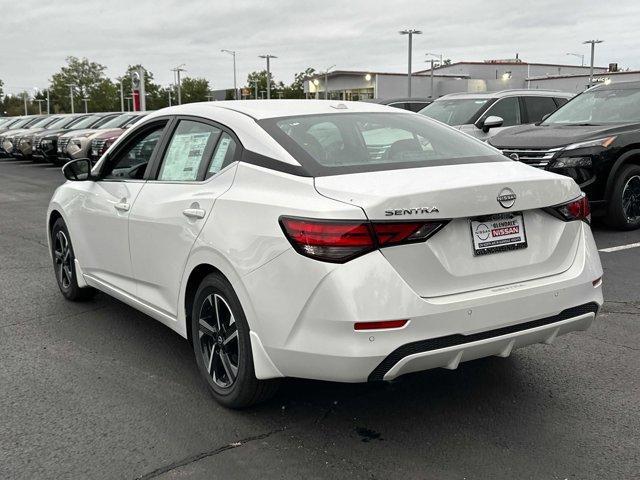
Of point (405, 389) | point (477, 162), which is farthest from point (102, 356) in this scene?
point (477, 162)

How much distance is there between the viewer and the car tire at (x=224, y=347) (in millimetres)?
3354

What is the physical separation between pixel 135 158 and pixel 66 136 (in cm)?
1660

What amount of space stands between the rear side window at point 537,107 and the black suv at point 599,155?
2.92 meters

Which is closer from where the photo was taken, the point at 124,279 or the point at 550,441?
the point at 550,441

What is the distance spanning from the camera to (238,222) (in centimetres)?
331

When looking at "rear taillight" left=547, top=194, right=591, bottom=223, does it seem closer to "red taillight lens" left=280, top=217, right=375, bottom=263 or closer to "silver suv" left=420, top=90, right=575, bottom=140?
"red taillight lens" left=280, top=217, right=375, bottom=263

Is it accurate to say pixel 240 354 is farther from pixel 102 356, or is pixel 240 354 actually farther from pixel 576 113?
pixel 576 113

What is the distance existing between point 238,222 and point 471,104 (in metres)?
9.46

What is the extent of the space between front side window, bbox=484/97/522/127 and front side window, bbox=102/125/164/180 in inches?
321

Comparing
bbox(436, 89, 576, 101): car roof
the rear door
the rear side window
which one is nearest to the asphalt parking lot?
the rear door

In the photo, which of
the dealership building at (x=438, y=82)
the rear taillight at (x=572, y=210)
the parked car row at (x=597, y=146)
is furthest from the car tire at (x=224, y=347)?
the dealership building at (x=438, y=82)

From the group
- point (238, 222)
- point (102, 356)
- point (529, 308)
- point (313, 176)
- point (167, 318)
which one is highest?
point (313, 176)

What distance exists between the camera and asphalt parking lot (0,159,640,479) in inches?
120

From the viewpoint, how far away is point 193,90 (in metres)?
116
